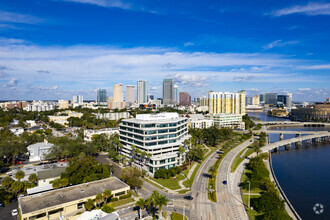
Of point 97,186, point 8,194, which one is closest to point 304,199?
point 97,186

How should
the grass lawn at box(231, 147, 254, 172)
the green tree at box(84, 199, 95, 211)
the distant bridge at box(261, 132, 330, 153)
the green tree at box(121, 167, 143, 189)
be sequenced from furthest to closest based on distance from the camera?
the distant bridge at box(261, 132, 330, 153) → the grass lawn at box(231, 147, 254, 172) → the green tree at box(121, 167, 143, 189) → the green tree at box(84, 199, 95, 211)

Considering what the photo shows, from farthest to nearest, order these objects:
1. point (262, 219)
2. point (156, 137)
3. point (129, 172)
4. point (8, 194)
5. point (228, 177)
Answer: point (156, 137)
point (228, 177)
point (129, 172)
point (8, 194)
point (262, 219)

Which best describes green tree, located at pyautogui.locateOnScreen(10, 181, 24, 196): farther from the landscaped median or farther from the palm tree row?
the landscaped median

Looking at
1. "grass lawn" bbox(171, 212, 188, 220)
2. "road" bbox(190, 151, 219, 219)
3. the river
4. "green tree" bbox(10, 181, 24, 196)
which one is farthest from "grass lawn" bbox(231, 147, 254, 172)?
"green tree" bbox(10, 181, 24, 196)

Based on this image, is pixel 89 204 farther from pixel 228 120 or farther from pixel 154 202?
pixel 228 120

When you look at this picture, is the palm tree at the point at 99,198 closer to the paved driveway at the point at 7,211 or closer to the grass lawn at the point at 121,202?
the grass lawn at the point at 121,202

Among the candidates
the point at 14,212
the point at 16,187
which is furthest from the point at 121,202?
the point at 16,187

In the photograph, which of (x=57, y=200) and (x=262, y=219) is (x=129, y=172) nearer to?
(x=57, y=200)

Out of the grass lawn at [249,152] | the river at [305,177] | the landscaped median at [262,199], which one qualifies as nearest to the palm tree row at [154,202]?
the landscaped median at [262,199]
